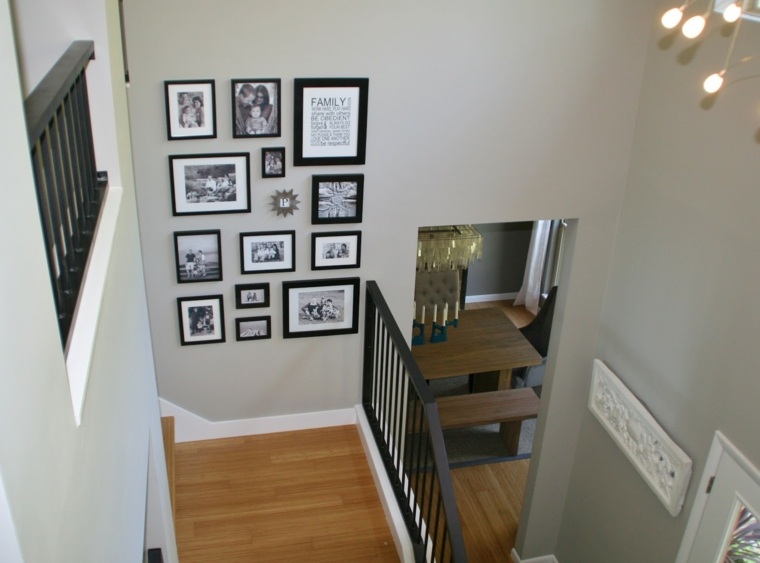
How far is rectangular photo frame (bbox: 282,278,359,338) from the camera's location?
4059 mm

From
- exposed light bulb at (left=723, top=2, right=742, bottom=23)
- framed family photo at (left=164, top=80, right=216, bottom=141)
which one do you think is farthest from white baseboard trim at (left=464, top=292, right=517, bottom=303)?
exposed light bulb at (left=723, top=2, right=742, bottom=23)

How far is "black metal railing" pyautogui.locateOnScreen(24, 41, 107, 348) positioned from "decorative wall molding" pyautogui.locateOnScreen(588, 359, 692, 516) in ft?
9.97

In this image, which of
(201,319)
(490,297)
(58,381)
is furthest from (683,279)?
(490,297)

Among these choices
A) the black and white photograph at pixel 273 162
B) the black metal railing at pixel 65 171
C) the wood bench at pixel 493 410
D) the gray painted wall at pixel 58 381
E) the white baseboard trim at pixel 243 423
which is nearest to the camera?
the gray painted wall at pixel 58 381

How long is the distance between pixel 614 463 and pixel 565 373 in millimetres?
620

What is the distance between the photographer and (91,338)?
175cm

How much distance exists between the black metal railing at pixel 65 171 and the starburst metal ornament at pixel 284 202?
4.43ft

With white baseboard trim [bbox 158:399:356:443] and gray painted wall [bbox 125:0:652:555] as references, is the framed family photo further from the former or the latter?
white baseboard trim [bbox 158:399:356:443]

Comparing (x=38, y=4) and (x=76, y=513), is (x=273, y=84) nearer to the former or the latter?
(x=38, y=4)

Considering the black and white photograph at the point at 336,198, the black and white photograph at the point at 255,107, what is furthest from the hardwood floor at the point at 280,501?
the black and white photograph at the point at 255,107

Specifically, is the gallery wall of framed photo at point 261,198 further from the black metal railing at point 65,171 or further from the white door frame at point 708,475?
the white door frame at point 708,475

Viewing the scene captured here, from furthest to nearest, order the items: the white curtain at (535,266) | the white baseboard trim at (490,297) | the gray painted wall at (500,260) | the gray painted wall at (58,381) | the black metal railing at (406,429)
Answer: the white baseboard trim at (490,297), the gray painted wall at (500,260), the white curtain at (535,266), the black metal railing at (406,429), the gray painted wall at (58,381)

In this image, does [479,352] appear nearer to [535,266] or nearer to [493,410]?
[493,410]

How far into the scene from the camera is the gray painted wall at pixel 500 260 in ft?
31.4
